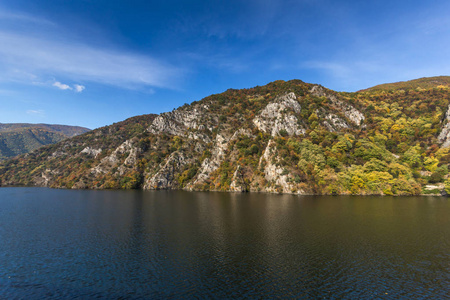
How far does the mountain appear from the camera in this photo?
110 metres

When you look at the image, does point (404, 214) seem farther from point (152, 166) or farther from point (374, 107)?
point (152, 166)

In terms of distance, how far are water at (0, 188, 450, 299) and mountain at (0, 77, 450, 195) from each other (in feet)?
177

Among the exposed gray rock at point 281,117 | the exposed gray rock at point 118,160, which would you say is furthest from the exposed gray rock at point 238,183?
the exposed gray rock at point 118,160

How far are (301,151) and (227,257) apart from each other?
332ft

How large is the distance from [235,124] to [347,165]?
91.5 metres

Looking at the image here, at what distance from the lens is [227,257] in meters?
33.9

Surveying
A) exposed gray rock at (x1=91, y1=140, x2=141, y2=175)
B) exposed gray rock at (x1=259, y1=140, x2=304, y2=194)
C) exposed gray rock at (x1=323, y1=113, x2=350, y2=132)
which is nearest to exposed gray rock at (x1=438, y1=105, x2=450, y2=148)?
exposed gray rock at (x1=323, y1=113, x2=350, y2=132)

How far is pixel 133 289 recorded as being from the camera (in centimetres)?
2489

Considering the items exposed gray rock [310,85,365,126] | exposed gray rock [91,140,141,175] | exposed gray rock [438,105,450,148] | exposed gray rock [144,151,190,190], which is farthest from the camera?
exposed gray rock [91,140,141,175]

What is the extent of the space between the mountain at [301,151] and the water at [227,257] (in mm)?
54026

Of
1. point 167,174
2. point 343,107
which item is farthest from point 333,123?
point 167,174

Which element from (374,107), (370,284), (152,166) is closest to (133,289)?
(370,284)

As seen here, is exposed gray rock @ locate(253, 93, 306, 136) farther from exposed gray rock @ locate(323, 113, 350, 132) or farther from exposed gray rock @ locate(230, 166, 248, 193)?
exposed gray rock @ locate(230, 166, 248, 193)

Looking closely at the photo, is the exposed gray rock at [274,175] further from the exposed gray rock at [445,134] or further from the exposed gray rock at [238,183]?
the exposed gray rock at [445,134]
